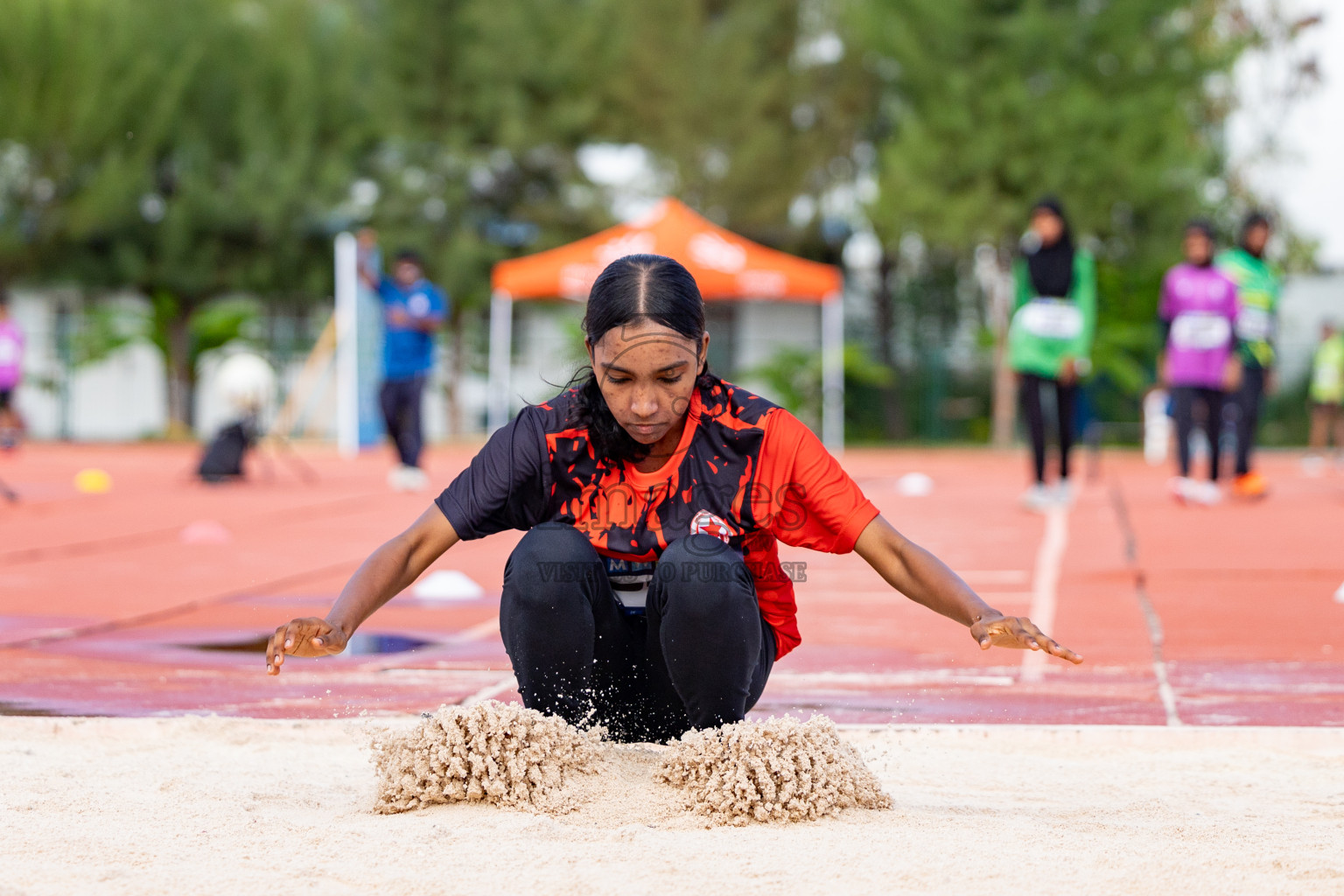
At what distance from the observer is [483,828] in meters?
2.49

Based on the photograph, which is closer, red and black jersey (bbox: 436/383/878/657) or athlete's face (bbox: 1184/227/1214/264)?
Result: red and black jersey (bbox: 436/383/878/657)

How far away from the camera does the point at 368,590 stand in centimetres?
265

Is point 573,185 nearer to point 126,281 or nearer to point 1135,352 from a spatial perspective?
point 126,281

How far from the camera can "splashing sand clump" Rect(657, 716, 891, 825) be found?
8.41ft

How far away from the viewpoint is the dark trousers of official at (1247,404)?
32.6 ft

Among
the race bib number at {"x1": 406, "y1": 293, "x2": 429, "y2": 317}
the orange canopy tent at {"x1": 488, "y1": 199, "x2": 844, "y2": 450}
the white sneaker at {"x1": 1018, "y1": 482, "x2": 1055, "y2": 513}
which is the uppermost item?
the orange canopy tent at {"x1": 488, "y1": 199, "x2": 844, "y2": 450}

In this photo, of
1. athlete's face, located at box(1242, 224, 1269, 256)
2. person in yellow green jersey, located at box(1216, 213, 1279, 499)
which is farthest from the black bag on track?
athlete's face, located at box(1242, 224, 1269, 256)

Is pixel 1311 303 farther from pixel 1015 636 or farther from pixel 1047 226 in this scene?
pixel 1015 636

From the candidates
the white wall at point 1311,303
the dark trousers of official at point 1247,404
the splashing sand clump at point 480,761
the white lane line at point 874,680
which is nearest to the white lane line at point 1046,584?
the white lane line at point 874,680

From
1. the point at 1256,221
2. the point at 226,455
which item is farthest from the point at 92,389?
the point at 1256,221

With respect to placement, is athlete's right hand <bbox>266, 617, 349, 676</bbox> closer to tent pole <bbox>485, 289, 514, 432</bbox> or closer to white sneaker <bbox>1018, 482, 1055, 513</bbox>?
white sneaker <bbox>1018, 482, 1055, 513</bbox>

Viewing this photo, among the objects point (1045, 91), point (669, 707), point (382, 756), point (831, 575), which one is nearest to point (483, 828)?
point (382, 756)

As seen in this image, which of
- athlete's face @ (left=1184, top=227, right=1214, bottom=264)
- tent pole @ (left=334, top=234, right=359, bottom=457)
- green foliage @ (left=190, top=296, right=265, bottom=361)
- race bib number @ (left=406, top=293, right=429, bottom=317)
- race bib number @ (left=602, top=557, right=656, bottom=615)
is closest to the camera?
race bib number @ (left=602, top=557, right=656, bottom=615)

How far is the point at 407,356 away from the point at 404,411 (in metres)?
0.43
